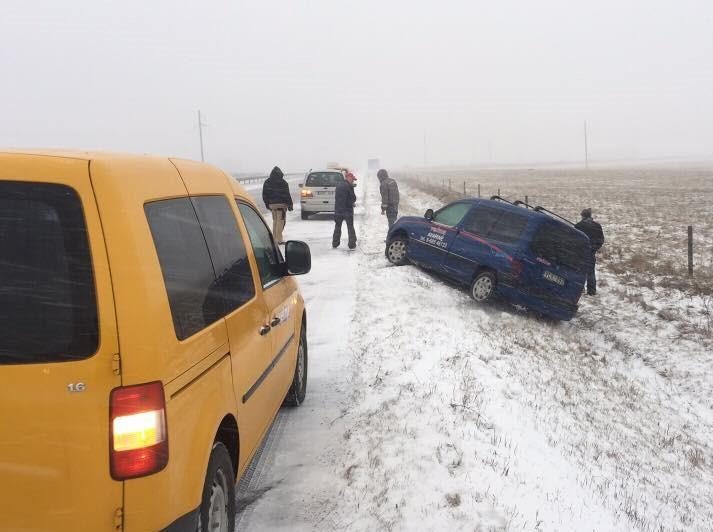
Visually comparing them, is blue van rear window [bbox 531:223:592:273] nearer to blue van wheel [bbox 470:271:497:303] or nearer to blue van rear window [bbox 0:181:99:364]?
blue van wheel [bbox 470:271:497:303]

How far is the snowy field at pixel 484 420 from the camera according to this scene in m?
3.83

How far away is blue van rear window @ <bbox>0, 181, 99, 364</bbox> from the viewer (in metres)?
1.98

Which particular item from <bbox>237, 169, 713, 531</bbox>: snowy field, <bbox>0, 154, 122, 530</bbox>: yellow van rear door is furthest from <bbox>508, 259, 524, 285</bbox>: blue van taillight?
<bbox>0, 154, 122, 530</bbox>: yellow van rear door

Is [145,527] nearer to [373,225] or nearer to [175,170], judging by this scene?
[175,170]

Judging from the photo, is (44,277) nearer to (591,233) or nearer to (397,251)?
(397,251)

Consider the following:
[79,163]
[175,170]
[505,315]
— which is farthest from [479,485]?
[505,315]

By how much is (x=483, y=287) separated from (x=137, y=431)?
8312mm

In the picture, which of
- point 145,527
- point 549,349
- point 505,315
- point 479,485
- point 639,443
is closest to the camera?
point 145,527

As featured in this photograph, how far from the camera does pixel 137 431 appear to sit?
206cm

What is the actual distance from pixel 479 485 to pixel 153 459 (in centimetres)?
250

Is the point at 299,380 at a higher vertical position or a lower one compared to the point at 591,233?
lower

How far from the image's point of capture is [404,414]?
5051mm

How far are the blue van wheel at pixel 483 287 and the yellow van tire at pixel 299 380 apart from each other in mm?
5049

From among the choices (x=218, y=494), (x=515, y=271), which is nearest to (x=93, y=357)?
(x=218, y=494)
